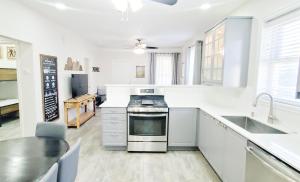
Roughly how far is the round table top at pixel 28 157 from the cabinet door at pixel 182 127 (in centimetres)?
204

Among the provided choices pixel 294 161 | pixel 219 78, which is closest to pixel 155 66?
pixel 219 78

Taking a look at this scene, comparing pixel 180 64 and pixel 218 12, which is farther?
pixel 180 64

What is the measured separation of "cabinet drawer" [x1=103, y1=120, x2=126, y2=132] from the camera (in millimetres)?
3322

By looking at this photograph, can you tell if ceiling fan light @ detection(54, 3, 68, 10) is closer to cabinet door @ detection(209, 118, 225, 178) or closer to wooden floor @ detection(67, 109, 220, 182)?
wooden floor @ detection(67, 109, 220, 182)

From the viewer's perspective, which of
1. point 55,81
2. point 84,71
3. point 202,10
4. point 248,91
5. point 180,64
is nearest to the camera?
point 248,91

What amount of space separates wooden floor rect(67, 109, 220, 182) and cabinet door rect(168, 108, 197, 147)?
212 millimetres

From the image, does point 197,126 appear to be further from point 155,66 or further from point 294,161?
point 155,66

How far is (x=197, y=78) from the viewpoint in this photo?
5.27 metres

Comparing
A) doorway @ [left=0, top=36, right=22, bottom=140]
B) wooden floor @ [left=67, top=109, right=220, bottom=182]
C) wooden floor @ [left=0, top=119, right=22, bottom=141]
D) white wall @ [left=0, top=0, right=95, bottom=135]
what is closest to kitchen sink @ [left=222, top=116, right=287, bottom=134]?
wooden floor @ [left=67, top=109, right=220, bottom=182]

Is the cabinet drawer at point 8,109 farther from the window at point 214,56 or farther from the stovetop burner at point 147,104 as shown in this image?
the window at point 214,56

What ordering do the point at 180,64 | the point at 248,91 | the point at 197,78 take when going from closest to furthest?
the point at 248,91, the point at 197,78, the point at 180,64

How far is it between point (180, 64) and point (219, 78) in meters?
5.55

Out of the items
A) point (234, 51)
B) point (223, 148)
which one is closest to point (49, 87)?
point (223, 148)

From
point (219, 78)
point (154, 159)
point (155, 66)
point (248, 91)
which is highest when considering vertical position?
point (155, 66)
